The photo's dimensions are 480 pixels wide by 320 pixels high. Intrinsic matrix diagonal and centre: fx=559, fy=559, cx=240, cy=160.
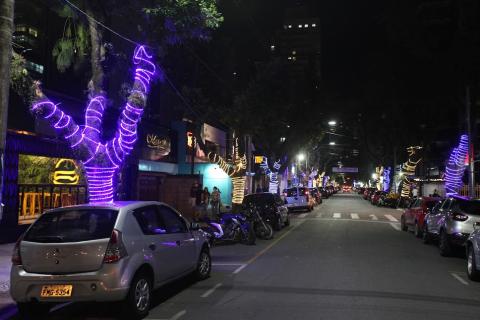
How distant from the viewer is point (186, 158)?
1304 inches

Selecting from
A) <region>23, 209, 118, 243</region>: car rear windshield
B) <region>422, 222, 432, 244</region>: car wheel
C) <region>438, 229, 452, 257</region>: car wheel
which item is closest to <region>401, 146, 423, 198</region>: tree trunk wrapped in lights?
<region>422, 222, 432, 244</region>: car wheel

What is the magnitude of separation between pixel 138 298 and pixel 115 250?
86cm

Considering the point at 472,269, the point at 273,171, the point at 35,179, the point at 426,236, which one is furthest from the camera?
the point at 273,171

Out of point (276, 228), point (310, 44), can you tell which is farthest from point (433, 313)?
point (310, 44)

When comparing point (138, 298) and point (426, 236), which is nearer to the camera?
point (138, 298)

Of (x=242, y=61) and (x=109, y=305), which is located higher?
(x=242, y=61)

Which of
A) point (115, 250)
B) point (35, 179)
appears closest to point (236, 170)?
point (35, 179)

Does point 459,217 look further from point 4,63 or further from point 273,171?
point 273,171

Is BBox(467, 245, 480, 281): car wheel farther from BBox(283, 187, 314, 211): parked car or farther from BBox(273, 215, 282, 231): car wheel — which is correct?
BBox(283, 187, 314, 211): parked car

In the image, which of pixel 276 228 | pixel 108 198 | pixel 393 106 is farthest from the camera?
pixel 393 106

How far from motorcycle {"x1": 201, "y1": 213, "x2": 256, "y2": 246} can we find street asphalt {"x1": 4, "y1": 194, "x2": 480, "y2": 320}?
2.90ft

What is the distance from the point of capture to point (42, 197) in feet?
58.4

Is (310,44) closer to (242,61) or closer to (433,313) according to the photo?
(242,61)

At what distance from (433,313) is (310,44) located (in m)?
157
